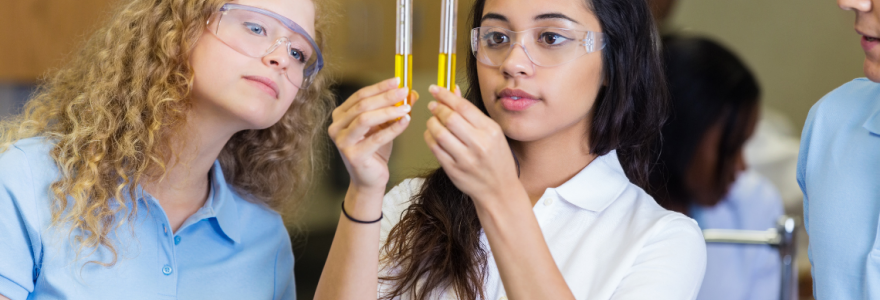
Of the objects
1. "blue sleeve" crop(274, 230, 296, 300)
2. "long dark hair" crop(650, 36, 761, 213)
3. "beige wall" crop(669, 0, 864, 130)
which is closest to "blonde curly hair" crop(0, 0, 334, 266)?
"blue sleeve" crop(274, 230, 296, 300)

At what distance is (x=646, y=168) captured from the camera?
158cm

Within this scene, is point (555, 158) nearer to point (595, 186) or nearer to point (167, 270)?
point (595, 186)

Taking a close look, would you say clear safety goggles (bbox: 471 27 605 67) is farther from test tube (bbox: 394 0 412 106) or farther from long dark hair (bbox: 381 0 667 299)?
test tube (bbox: 394 0 412 106)

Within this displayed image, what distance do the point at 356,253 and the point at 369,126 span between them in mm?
259

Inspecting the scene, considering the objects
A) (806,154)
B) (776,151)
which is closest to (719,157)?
(776,151)

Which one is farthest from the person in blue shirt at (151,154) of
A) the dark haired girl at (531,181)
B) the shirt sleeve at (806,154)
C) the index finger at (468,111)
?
the shirt sleeve at (806,154)

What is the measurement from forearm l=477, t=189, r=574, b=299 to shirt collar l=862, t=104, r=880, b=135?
2.05 ft

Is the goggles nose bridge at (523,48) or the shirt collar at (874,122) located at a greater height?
the goggles nose bridge at (523,48)

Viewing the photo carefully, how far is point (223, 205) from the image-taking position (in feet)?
5.21

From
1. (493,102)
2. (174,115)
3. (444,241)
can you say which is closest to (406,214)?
(444,241)

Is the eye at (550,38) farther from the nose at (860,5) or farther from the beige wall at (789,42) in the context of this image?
the beige wall at (789,42)

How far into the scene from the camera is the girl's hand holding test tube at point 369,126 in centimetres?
105

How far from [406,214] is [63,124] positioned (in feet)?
2.44

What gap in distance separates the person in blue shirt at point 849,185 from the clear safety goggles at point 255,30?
1026 mm
